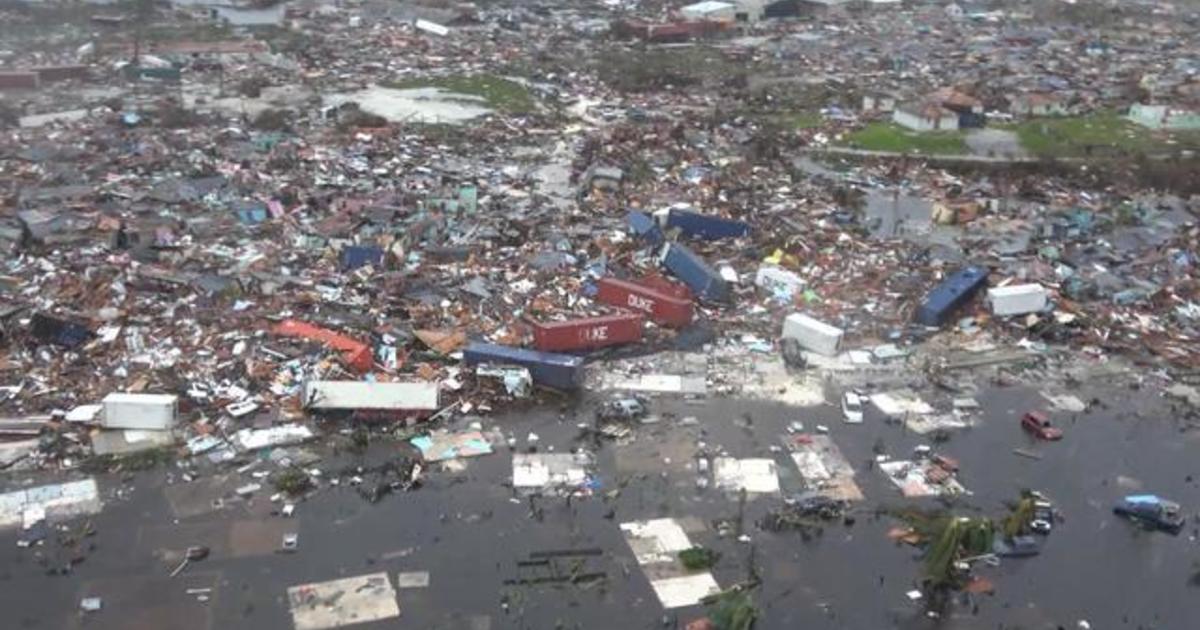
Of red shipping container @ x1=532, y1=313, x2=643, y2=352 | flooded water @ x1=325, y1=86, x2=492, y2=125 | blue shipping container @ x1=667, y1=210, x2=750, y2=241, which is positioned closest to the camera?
red shipping container @ x1=532, y1=313, x2=643, y2=352

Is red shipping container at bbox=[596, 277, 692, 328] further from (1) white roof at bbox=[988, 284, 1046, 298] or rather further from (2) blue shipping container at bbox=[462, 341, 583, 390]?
(1) white roof at bbox=[988, 284, 1046, 298]

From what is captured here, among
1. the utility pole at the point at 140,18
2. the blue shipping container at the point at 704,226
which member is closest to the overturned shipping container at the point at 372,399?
the blue shipping container at the point at 704,226

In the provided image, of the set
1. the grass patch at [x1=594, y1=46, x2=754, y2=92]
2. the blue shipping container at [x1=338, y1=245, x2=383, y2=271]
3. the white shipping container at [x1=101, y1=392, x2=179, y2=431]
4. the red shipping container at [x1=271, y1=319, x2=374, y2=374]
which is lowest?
the white shipping container at [x1=101, y1=392, x2=179, y2=431]

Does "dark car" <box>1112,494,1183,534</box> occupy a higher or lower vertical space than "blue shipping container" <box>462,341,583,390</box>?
higher

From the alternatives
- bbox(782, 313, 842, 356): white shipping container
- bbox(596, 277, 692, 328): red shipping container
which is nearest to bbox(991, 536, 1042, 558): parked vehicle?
bbox(782, 313, 842, 356): white shipping container

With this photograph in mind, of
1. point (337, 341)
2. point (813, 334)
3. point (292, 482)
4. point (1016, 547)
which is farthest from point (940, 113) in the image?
point (292, 482)

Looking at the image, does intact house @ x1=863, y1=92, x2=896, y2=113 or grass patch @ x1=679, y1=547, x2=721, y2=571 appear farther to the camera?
intact house @ x1=863, y1=92, x2=896, y2=113

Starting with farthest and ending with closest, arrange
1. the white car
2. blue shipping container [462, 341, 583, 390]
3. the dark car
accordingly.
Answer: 1. blue shipping container [462, 341, 583, 390]
2. the white car
3. the dark car
